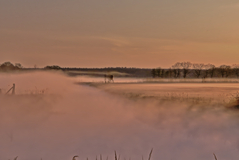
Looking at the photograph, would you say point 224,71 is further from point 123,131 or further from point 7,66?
point 123,131

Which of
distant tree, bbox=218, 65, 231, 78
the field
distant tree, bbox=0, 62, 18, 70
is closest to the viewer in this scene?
the field

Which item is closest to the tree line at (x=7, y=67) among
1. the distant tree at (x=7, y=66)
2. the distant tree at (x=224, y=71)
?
the distant tree at (x=7, y=66)

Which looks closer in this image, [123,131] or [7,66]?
[123,131]

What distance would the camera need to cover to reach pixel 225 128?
16.2m

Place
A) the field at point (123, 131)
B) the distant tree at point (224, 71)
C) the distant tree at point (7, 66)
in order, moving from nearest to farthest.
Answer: the field at point (123, 131)
the distant tree at point (224, 71)
the distant tree at point (7, 66)

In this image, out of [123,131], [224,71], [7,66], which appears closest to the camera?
[123,131]

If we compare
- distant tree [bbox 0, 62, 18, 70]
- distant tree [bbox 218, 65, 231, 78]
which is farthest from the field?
distant tree [bbox 0, 62, 18, 70]

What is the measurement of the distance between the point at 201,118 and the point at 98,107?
9.11 meters

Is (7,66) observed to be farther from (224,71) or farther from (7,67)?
(224,71)

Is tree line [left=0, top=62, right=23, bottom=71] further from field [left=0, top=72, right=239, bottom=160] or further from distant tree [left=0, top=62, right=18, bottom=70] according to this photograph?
field [left=0, top=72, right=239, bottom=160]

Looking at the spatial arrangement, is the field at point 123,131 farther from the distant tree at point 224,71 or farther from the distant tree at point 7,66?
the distant tree at point 7,66

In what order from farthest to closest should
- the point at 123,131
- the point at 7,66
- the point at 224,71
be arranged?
the point at 7,66
the point at 224,71
the point at 123,131

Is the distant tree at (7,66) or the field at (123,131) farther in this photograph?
the distant tree at (7,66)

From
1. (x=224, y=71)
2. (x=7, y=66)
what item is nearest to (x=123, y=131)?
(x=224, y=71)
